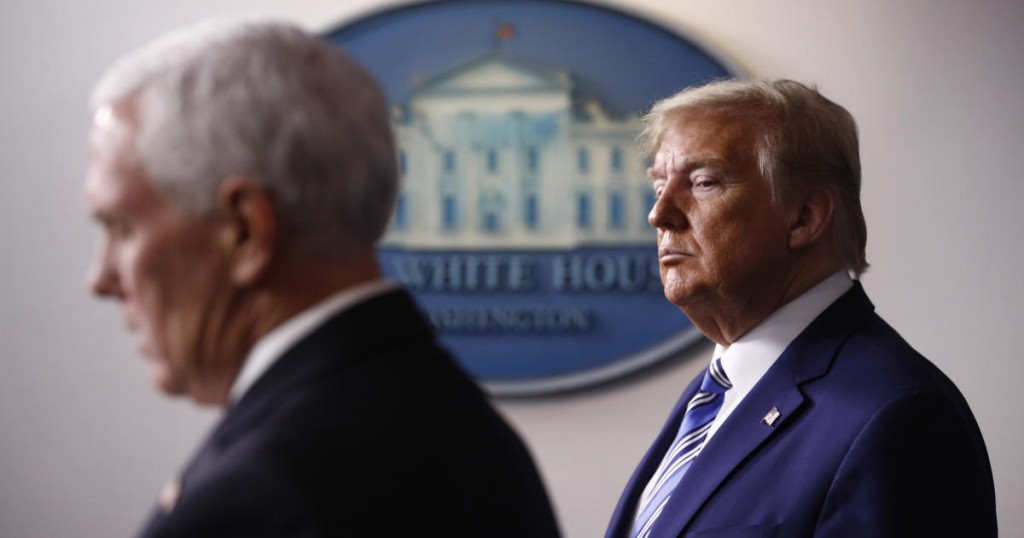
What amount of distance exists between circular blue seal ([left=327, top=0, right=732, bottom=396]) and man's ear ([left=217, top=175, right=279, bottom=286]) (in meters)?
1.99

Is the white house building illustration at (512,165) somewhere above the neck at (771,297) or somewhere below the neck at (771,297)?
below

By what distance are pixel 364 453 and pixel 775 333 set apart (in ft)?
2.83

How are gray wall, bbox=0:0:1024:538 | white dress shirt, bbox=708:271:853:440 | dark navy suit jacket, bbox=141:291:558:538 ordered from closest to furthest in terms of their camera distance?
dark navy suit jacket, bbox=141:291:558:538 < white dress shirt, bbox=708:271:853:440 < gray wall, bbox=0:0:1024:538

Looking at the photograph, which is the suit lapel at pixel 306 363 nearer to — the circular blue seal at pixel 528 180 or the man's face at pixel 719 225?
the man's face at pixel 719 225

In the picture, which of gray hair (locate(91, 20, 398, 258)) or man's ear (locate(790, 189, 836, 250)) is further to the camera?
man's ear (locate(790, 189, 836, 250))

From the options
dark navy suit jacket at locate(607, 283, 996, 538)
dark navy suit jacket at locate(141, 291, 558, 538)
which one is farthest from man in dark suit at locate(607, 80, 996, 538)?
dark navy suit jacket at locate(141, 291, 558, 538)

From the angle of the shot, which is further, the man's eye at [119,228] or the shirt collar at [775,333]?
the shirt collar at [775,333]

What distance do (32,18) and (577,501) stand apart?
5.79 feet

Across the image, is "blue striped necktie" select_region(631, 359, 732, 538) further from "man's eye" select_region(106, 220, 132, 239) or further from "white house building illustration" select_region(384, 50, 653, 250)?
"white house building illustration" select_region(384, 50, 653, 250)

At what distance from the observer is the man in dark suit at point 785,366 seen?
1.31 meters

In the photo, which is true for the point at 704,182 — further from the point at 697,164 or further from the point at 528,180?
the point at 528,180

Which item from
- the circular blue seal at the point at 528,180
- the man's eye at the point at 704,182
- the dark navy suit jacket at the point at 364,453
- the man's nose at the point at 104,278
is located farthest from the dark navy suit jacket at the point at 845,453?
the circular blue seal at the point at 528,180

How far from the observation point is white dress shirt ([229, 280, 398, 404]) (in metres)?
Result: 0.86

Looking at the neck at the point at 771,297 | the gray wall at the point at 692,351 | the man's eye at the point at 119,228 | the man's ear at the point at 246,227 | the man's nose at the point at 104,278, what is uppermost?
the man's ear at the point at 246,227
